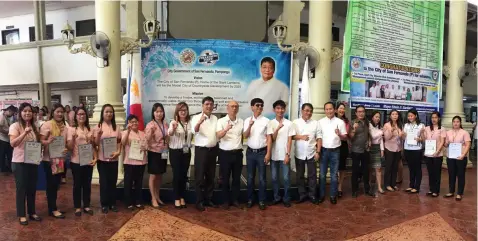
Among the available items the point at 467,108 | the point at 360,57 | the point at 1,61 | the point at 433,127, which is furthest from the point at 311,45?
the point at 467,108

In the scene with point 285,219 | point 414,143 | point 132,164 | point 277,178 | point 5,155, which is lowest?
point 285,219

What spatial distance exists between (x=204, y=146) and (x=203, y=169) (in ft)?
0.99

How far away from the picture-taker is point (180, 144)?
4.21 metres

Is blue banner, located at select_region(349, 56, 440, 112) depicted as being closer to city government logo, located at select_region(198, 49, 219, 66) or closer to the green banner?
the green banner

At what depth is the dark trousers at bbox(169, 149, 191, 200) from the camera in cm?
423

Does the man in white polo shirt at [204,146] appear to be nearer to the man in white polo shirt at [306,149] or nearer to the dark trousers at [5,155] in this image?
the man in white polo shirt at [306,149]

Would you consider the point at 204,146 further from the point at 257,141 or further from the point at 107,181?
the point at 107,181

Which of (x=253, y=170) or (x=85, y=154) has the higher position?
(x=85, y=154)

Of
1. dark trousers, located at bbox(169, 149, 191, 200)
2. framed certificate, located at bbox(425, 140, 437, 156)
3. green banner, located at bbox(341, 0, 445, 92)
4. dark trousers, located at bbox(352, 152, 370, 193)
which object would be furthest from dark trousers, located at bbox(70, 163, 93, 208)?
framed certificate, located at bbox(425, 140, 437, 156)

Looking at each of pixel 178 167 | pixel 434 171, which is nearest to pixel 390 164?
pixel 434 171

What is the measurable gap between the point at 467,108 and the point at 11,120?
19831 mm

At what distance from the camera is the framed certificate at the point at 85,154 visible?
385cm

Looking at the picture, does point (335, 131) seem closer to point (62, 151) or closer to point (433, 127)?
point (433, 127)

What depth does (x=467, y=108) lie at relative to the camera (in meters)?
17.2
